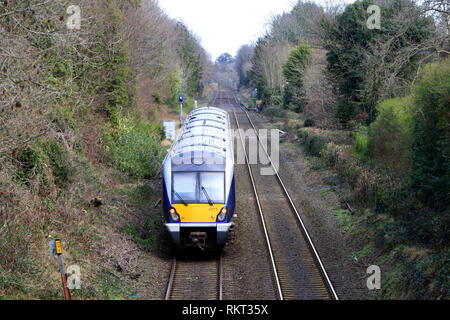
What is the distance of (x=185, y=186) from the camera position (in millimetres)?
12461

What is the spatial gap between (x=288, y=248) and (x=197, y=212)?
311 cm

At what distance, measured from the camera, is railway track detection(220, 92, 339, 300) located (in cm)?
1083

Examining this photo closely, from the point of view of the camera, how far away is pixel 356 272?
11695 mm

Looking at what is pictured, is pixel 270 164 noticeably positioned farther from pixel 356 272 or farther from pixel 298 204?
pixel 356 272

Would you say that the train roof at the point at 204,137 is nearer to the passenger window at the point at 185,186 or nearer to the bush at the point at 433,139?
the passenger window at the point at 185,186

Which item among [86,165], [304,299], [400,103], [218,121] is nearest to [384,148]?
[400,103]

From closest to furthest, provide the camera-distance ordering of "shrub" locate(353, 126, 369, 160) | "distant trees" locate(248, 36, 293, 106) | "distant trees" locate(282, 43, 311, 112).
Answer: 1. "shrub" locate(353, 126, 369, 160)
2. "distant trees" locate(282, 43, 311, 112)
3. "distant trees" locate(248, 36, 293, 106)

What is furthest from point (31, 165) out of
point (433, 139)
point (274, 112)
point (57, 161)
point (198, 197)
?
point (274, 112)

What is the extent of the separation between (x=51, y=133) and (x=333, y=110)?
60.9 feet

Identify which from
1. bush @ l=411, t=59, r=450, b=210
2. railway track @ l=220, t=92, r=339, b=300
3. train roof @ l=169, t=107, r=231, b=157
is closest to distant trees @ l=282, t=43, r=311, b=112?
railway track @ l=220, t=92, r=339, b=300

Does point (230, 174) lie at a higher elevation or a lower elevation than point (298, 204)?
higher

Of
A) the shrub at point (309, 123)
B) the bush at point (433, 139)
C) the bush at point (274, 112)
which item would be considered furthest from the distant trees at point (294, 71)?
the bush at point (433, 139)

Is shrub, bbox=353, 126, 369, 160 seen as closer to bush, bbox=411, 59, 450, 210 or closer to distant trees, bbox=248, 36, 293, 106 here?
bush, bbox=411, 59, 450, 210

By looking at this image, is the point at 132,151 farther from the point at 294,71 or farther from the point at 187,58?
the point at 187,58
